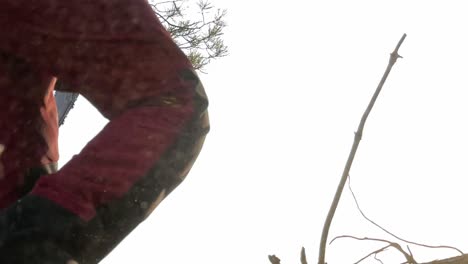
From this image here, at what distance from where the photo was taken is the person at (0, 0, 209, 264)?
83 cm

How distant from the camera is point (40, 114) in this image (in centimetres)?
113

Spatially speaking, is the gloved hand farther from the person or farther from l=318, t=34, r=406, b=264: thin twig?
l=318, t=34, r=406, b=264: thin twig

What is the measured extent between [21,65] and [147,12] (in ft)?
0.68

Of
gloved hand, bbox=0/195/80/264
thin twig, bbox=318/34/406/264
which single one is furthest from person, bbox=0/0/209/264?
thin twig, bbox=318/34/406/264

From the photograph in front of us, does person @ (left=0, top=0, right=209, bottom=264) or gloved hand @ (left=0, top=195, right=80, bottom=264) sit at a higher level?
person @ (left=0, top=0, right=209, bottom=264)

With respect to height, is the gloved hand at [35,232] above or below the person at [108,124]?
below

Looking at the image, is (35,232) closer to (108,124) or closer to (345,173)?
(108,124)

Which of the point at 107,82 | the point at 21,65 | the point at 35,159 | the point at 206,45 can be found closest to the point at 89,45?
the point at 107,82

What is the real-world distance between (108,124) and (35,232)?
0.15 metres

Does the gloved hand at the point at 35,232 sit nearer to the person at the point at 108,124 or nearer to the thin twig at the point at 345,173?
the person at the point at 108,124

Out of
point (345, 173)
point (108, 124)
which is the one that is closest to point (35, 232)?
point (108, 124)

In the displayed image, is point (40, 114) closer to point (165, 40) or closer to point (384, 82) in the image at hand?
point (165, 40)

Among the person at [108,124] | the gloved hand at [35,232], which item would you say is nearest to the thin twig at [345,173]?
the person at [108,124]

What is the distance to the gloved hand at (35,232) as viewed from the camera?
2.62ft
